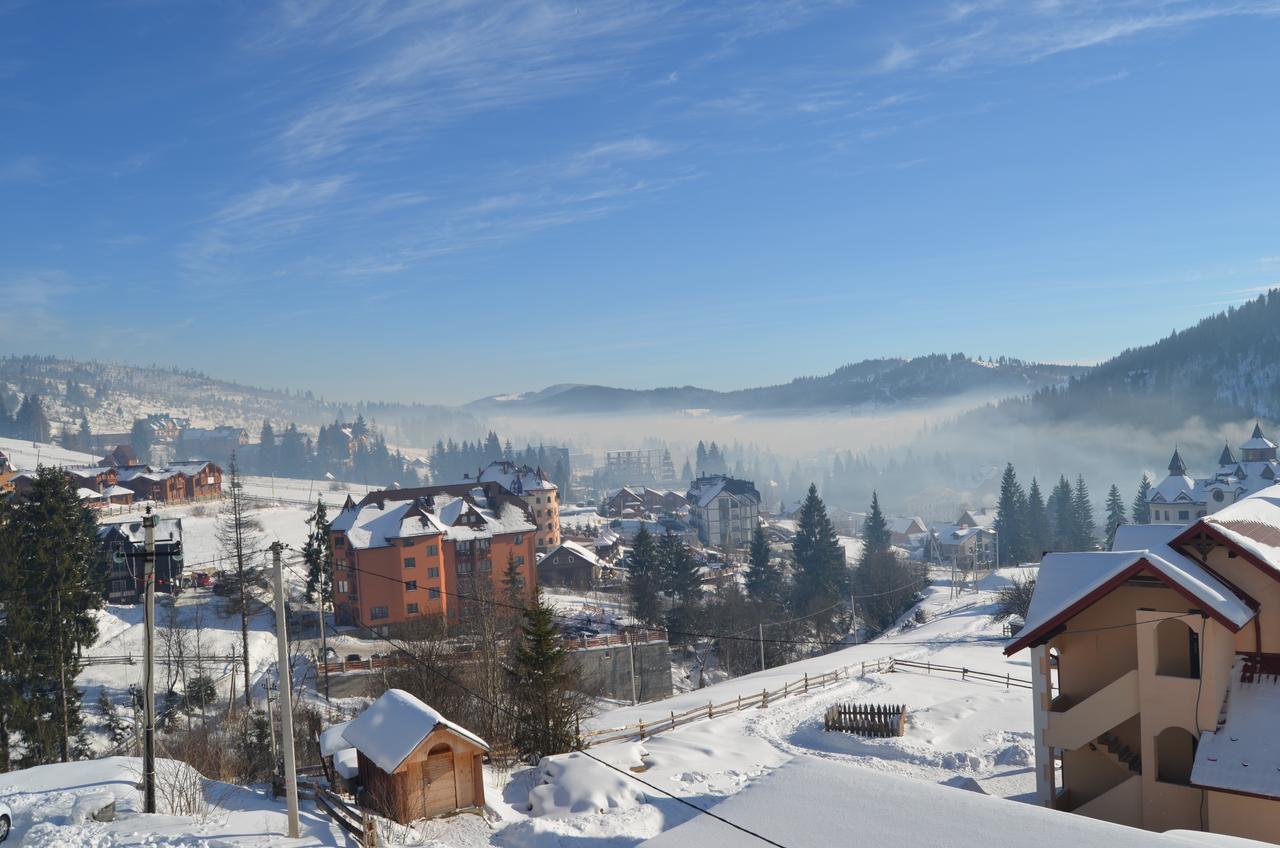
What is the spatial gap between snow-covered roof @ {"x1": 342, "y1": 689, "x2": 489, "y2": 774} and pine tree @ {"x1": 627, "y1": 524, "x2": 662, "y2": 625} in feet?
166

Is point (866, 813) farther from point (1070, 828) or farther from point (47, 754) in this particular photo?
point (47, 754)

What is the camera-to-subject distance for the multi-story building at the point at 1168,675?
14.8 metres

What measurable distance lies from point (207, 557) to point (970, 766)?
80.6 meters

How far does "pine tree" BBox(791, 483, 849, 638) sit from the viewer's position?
82938 mm

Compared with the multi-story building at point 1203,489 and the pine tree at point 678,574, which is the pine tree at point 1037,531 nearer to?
the multi-story building at point 1203,489

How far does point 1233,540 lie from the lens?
1593cm

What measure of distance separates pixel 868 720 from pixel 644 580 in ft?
157

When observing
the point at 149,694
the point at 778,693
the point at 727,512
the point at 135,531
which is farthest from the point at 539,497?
the point at 149,694

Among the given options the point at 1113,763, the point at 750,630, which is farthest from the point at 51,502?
the point at 750,630

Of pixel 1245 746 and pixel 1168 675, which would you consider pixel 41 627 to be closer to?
pixel 1168 675

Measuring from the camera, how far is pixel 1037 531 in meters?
112

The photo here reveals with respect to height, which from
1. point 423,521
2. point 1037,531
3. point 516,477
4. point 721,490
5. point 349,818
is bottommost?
point 1037,531

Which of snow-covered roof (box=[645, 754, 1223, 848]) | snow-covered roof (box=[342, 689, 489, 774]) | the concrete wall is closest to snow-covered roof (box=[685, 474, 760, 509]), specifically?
the concrete wall

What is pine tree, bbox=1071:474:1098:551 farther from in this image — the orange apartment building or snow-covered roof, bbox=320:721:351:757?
snow-covered roof, bbox=320:721:351:757
